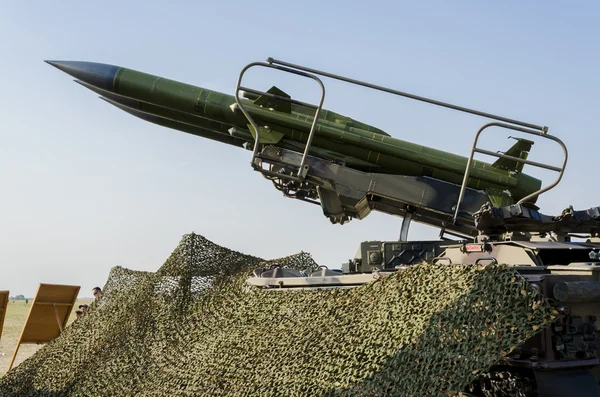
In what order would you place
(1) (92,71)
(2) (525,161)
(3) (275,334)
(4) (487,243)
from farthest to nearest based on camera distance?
(1) (92,71)
(2) (525,161)
(3) (275,334)
(4) (487,243)

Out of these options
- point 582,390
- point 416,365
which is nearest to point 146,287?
point 416,365

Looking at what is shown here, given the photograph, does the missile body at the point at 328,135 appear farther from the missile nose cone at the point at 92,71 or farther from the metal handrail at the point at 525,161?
the metal handrail at the point at 525,161

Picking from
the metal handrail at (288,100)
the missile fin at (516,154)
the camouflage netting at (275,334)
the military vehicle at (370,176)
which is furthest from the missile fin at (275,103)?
the missile fin at (516,154)

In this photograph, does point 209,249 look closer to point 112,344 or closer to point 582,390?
point 112,344

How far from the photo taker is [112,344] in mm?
9344

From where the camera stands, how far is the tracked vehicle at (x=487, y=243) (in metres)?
5.36

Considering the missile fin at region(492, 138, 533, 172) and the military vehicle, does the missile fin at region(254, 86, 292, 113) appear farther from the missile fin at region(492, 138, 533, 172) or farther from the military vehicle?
the missile fin at region(492, 138, 533, 172)

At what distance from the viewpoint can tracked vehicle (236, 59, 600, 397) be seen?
5.36 metres

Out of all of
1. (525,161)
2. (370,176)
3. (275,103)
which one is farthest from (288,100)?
(525,161)

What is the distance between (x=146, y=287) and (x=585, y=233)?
547 cm

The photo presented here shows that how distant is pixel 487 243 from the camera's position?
640cm

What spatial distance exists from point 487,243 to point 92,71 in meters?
6.31

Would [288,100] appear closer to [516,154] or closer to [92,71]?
[516,154]

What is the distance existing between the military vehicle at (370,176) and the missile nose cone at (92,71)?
0.06 ft
